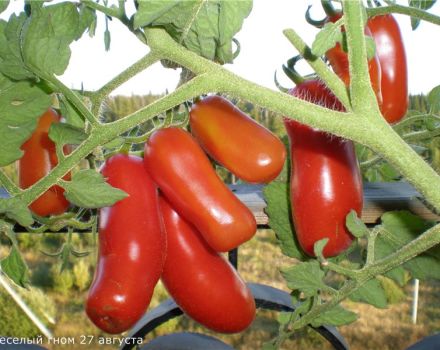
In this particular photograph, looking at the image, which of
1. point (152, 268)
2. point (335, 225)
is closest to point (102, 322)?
point (152, 268)

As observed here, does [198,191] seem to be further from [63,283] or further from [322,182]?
[63,283]

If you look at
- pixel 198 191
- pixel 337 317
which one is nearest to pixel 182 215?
pixel 198 191

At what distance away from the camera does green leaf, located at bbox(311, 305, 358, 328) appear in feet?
1.58

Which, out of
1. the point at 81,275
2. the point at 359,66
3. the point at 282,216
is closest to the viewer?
the point at 359,66

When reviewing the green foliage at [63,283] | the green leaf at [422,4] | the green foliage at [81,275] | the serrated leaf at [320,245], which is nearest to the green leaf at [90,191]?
the serrated leaf at [320,245]

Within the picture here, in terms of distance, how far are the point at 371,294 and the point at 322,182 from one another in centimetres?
11

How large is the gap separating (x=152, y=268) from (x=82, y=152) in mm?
98

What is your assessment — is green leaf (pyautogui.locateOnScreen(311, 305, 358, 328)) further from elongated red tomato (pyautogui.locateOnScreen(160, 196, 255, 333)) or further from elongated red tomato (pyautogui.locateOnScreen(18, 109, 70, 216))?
elongated red tomato (pyautogui.locateOnScreen(18, 109, 70, 216))

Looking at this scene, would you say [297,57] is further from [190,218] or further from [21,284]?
[21,284]

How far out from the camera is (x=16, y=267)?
41 cm

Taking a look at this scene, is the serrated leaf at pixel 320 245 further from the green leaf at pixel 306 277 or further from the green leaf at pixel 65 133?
the green leaf at pixel 65 133

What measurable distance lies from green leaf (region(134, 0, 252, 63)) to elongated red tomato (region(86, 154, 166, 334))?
113 millimetres

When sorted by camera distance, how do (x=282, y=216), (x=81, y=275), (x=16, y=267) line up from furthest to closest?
1. (x=81, y=275)
2. (x=282, y=216)
3. (x=16, y=267)

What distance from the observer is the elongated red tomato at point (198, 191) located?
0.40 metres
